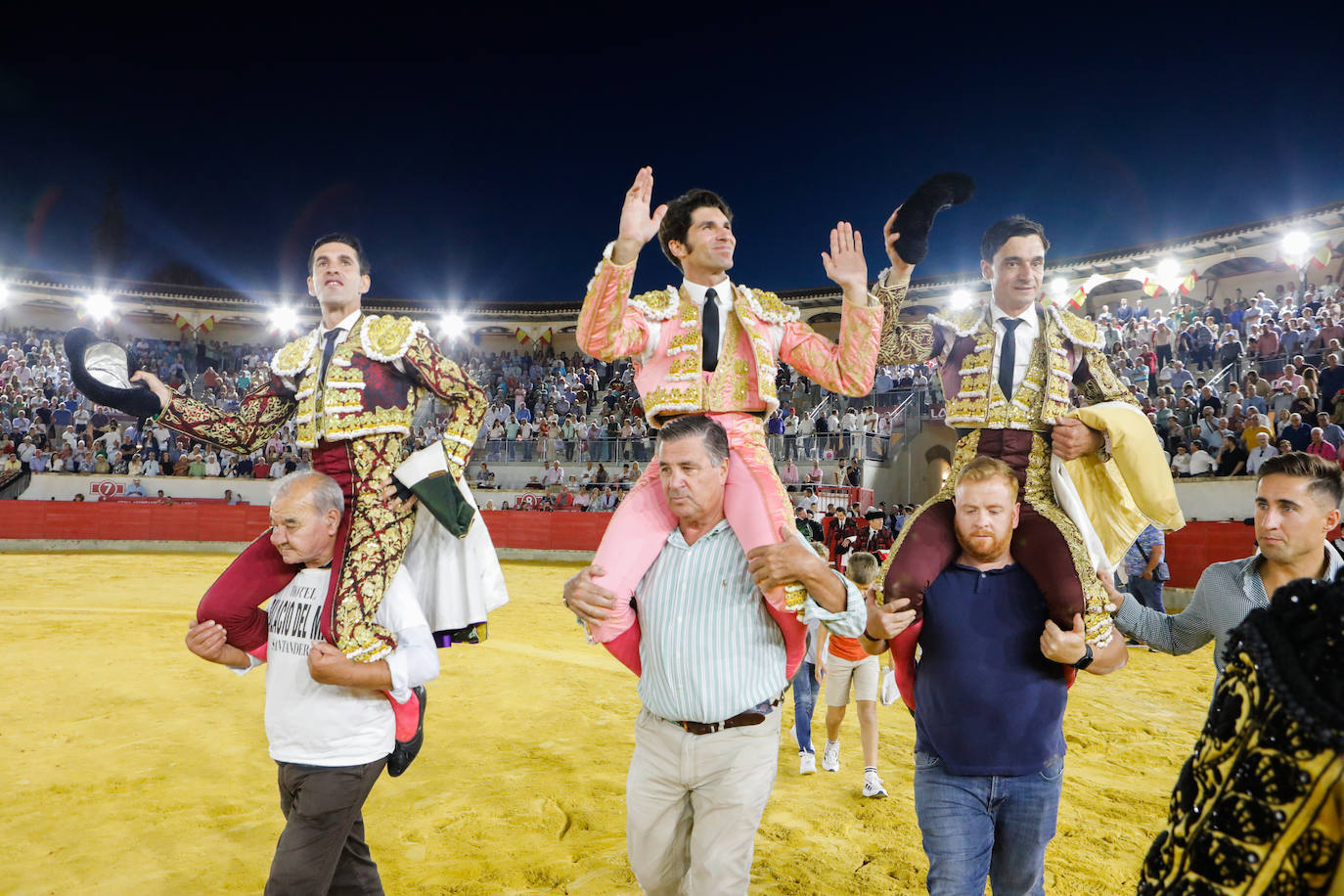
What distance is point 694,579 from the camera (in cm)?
261

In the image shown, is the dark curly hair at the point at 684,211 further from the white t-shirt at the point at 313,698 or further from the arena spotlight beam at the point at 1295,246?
the arena spotlight beam at the point at 1295,246

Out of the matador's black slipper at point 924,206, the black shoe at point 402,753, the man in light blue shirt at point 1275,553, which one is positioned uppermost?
the matador's black slipper at point 924,206

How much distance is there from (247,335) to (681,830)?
34252 mm

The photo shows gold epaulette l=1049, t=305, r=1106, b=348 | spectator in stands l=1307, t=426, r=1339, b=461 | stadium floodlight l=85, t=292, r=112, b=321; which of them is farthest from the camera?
stadium floodlight l=85, t=292, r=112, b=321

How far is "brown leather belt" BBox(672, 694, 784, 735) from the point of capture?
2.49m

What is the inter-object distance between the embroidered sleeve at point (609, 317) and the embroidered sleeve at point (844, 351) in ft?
1.90

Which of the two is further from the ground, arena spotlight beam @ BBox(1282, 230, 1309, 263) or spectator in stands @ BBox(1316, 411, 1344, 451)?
arena spotlight beam @ BBox(1282, 230, 1309, 263)

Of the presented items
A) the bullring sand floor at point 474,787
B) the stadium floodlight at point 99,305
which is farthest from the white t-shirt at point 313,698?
the stadium floodlight at point 99,305

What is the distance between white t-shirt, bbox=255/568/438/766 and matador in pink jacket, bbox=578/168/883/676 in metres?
0.76

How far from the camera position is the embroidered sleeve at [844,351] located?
2.87 meters

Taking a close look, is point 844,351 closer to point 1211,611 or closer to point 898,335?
point 898,335

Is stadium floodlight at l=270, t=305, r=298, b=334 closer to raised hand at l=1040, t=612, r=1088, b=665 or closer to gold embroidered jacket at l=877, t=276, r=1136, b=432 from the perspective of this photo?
gold embroidered jacket at l=877, t=276, r=1136, b=432

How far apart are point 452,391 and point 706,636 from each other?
1.44 metres

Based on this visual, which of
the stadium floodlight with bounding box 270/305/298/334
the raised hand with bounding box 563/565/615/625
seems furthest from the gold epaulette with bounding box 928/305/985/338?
the stadium floodlight with bounding box 270/305/298/334
